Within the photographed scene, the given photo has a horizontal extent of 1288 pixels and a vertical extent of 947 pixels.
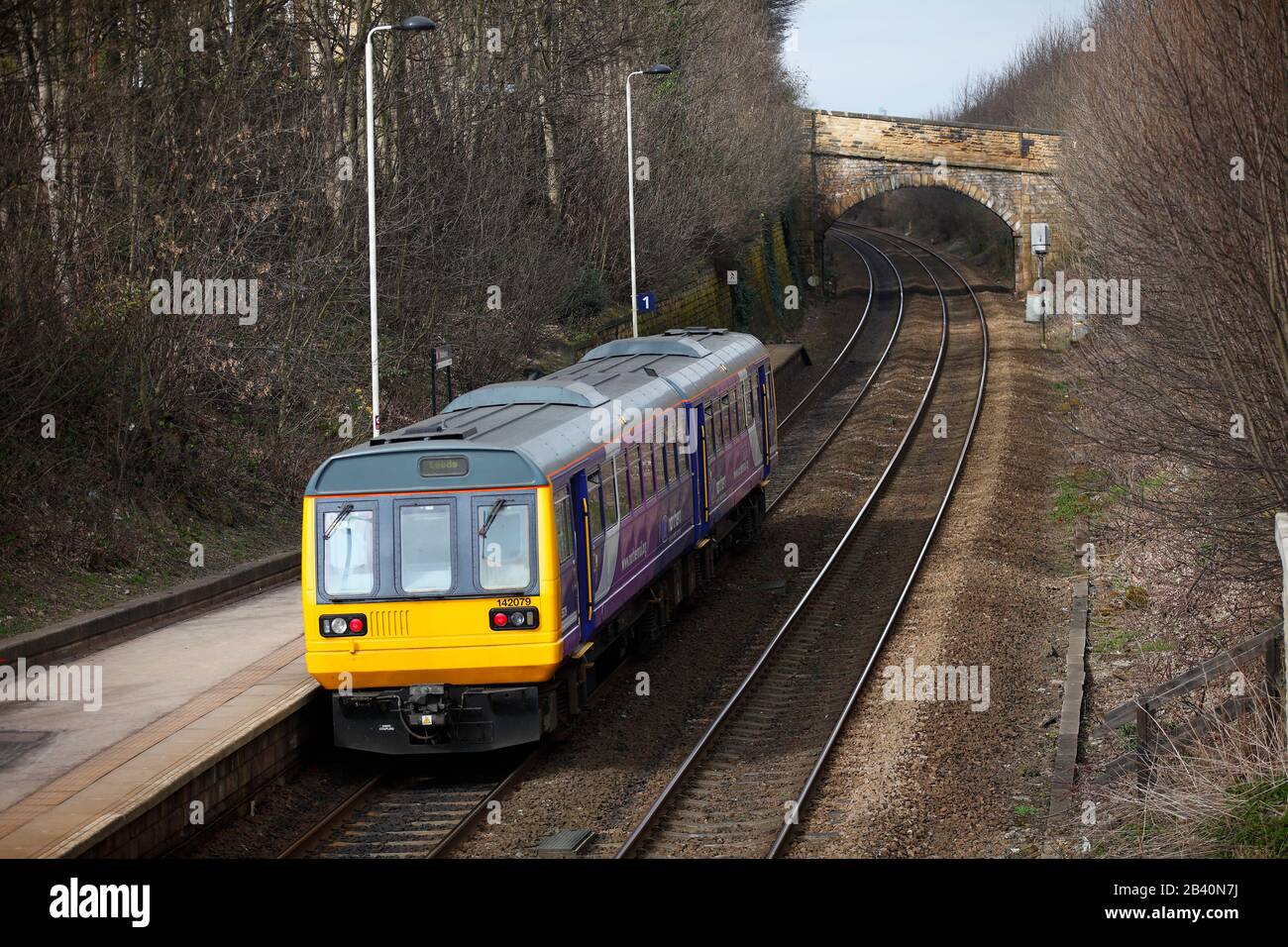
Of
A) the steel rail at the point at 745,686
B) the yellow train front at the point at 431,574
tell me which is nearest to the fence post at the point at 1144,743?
the steel rail at the point at 745,686

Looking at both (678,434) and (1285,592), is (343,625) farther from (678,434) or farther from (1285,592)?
(1285,592)

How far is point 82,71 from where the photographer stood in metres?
19.0

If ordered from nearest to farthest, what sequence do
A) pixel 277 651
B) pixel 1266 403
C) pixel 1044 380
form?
pixel 1266 403
pixel 277 651
pixel 1044 380

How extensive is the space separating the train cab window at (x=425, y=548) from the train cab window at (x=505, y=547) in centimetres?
28

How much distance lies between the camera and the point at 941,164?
58.9 metres

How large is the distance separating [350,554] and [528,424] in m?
2.19

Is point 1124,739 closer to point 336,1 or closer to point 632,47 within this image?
point 336,1

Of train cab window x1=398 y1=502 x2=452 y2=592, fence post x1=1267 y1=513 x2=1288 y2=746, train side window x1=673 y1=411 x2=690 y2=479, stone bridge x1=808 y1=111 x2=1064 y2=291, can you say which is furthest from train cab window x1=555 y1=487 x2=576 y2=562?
stone bridge x1=808 y1=111 x2=1064 y2=291

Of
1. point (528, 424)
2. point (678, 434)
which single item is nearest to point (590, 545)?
point (528, 424)

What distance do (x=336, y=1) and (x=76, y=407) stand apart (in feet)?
39.5

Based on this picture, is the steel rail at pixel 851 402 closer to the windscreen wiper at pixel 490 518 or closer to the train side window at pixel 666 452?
the train side window at pixel 666 452

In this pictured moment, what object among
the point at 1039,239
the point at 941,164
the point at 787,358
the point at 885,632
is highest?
the point at 941,164
